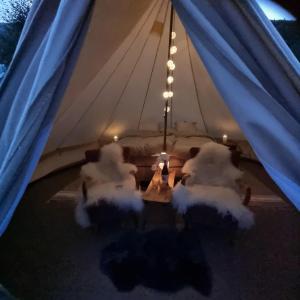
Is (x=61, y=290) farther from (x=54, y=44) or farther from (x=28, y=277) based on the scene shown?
(x=54, y=44)

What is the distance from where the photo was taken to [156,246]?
2639 millimetres

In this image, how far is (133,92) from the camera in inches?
166

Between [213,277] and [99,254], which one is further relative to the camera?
[99,254]

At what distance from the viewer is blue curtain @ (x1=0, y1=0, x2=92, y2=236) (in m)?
1.51

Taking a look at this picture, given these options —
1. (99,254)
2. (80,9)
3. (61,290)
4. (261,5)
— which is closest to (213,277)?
(99,254)

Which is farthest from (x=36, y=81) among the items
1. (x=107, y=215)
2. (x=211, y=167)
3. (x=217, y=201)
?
(x=211, y=167)

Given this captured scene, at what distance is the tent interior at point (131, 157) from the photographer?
7.47ft

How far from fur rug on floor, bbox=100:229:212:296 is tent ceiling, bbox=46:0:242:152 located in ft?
4.69

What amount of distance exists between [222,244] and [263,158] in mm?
1458

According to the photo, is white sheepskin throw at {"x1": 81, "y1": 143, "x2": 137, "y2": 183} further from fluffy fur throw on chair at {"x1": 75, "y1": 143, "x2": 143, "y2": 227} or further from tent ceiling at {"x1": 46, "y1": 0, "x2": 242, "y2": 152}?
tent ceiling at {"x1": 46, "y1": 0, "x2": 242, "y2": 152}

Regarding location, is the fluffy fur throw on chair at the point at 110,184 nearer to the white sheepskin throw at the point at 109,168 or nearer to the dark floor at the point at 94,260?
the white sheepskin throw at the point at 109,168

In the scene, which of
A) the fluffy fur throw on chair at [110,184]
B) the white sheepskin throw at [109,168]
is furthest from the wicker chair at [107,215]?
the white sheepskin throw at [109,168]

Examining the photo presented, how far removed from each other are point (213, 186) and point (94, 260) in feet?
4.41

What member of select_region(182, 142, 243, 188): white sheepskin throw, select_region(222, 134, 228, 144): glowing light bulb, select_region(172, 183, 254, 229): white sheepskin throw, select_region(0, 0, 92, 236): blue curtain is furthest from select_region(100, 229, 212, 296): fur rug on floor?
select_region(222, 134, 228, 144): glowing light bulb
